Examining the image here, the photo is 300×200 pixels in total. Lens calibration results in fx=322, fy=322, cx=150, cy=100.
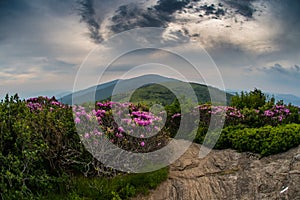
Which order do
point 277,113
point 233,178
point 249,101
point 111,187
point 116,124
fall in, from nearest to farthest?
point 111,187 → point 233,178 → point 116,124 → point 277,113 → point 249,101

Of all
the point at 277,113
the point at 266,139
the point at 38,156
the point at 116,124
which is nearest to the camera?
A: the point at 38,156

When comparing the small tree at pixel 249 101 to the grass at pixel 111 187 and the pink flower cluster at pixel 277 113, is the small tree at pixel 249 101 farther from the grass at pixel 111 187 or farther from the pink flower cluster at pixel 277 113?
the grass at pixel 111 187

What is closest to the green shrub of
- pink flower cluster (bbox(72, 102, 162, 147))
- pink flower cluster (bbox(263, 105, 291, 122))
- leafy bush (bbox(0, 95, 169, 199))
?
pink flower cluster (bbox(263, 105, 291, 122))

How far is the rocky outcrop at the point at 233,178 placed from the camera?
557 cm

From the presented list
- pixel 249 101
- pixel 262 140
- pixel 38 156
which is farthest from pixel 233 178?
pixel 249 101

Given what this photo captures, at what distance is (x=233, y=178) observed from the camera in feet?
20.1

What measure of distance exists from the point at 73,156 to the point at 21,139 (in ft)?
3.61

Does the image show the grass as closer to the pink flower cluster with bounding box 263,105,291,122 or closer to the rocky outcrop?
the rocky outcrop

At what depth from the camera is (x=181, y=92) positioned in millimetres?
10883

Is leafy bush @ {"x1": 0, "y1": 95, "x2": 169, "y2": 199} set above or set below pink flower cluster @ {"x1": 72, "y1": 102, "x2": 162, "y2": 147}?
below

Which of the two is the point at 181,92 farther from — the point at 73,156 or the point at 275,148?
the point at 73,156

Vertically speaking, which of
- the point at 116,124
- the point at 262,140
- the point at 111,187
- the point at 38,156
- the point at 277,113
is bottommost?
the point at 111,187

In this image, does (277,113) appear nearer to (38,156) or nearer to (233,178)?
(233,178)

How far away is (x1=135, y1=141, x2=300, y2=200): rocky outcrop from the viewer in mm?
5566
